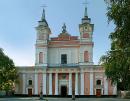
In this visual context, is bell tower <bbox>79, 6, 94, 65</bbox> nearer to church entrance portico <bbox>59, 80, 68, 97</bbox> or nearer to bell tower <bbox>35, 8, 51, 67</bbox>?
church entrance portico <bbox>59, 80, 68, 97</bbox>

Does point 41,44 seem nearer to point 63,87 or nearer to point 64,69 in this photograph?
point 64,69

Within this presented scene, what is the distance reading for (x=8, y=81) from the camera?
275 ft

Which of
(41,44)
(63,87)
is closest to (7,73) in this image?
(41,44)

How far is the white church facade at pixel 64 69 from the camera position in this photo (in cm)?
8562

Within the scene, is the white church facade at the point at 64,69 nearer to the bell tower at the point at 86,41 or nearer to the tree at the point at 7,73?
the bell tower at the point at 86,41

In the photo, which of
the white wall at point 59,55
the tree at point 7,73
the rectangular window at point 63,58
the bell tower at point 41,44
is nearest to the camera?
the tree at point 7,73

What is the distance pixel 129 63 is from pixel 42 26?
64524mm

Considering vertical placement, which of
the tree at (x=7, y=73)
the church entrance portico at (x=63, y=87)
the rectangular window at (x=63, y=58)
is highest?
the rectangular window at (x=63, y=58)

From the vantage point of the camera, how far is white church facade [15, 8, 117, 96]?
8562cm

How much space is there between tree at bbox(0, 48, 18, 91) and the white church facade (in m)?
3.46

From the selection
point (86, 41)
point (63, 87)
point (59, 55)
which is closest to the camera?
point (86, 41)

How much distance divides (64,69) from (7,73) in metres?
12.9

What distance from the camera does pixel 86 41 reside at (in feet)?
289

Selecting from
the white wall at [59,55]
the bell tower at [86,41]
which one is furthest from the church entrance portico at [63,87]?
the bell tower at [86,41]
